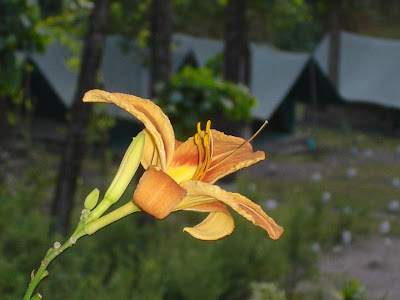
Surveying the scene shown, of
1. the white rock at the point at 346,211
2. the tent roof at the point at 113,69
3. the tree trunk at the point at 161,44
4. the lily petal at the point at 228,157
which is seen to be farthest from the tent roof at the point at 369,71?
the lily petal at the point at 228,157

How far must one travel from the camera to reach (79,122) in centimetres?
550

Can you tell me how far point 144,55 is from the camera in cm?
1623

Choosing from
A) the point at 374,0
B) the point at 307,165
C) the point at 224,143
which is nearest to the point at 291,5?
the point at 307,165

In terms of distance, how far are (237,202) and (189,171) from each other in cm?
17

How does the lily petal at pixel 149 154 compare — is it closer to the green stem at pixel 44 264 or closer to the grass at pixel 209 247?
the green stem at pixel 44 264

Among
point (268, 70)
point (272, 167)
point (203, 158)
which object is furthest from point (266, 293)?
point (268, 70)

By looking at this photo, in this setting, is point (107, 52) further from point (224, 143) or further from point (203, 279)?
point (224, 143)

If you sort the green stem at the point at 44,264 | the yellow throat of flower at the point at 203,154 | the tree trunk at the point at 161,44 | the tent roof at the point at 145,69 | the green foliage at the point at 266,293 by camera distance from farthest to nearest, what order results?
the tent roof at the point at 145,69 → the tree trunk at the point at 161,44 → the green foliage at the point at 266,293 → the yellow throat of flower at the point at 203,154 → the green stem at the point at 44,264

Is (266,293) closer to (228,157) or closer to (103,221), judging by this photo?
(228,157)

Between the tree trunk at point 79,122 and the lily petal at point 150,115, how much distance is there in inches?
175

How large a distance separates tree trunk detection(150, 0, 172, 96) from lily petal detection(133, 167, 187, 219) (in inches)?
251

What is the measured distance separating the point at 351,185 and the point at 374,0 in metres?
20.8

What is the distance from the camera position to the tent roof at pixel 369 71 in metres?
19.8

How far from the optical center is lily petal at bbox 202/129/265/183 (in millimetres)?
1079
